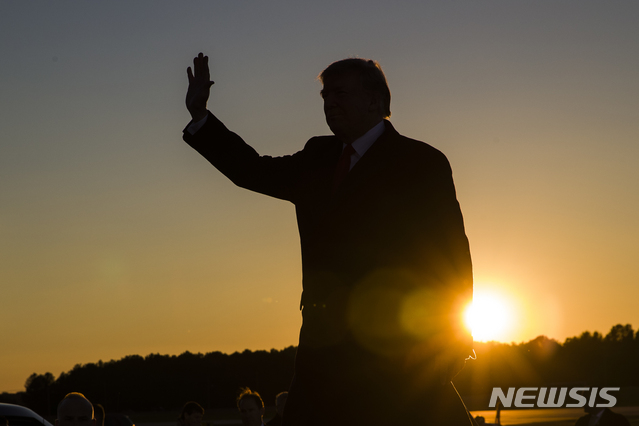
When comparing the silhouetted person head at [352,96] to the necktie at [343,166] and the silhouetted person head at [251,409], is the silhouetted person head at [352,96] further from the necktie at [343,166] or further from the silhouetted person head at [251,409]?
the silhouetted person head at [251,409]

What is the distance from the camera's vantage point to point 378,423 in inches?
116

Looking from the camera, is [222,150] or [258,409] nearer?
[222,150]

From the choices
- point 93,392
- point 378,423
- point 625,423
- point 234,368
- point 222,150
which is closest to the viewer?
point 378,423

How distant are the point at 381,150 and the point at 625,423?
892 cm

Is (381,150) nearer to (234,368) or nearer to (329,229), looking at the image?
(329,229)

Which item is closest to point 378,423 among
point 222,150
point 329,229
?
point 329,229

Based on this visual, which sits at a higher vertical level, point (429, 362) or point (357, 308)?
point (357, 308)

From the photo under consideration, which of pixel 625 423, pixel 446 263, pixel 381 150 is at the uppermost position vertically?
pixel 381 150

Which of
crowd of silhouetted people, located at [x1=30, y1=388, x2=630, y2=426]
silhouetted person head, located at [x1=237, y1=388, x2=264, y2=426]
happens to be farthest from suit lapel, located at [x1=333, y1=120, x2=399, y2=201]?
silhouetted person head, located at [x1=237, y1=388, x2=264, y2=426]

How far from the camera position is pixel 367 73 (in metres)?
3.33

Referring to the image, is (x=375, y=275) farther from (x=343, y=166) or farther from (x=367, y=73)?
(x=367, y=73)

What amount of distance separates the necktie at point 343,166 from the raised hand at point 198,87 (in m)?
0.76

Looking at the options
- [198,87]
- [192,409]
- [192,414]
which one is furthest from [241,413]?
[198,87]

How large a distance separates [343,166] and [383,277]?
22.0 inches
